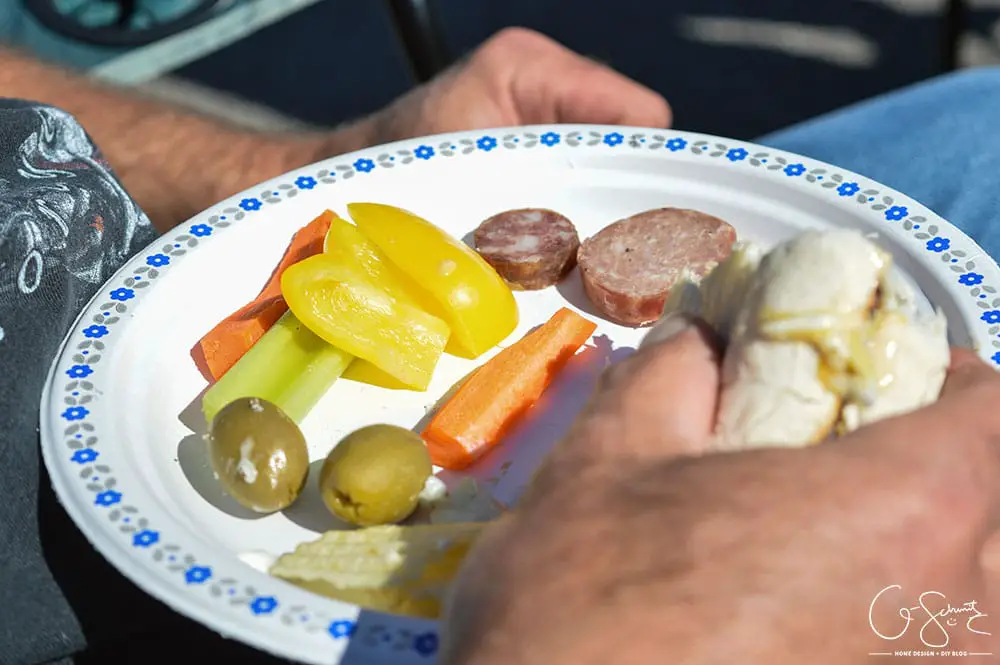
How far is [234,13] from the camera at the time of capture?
3.08 metres

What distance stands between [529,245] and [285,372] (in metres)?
0.38

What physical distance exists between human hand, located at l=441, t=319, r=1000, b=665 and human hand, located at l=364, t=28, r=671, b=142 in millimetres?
1178

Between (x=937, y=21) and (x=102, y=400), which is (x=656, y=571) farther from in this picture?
(x=937, y=21)

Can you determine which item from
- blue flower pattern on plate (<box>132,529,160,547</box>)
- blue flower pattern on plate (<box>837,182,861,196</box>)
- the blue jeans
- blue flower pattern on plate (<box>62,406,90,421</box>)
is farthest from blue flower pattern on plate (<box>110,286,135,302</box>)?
the blue jeans

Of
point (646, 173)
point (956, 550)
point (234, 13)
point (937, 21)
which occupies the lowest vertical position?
point (937, 21)

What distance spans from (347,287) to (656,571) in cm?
74

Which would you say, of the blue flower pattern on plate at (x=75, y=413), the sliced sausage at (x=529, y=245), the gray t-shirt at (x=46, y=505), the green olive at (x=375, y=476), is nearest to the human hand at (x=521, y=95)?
the sliced sausage at (x=529, y=245)

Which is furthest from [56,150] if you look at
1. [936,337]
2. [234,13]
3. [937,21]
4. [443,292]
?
[937,21]

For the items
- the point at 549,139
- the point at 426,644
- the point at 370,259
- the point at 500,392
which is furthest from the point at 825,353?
the point at 549,139

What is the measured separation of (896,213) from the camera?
1366 mm

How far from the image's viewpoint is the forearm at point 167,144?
218 centimetres
